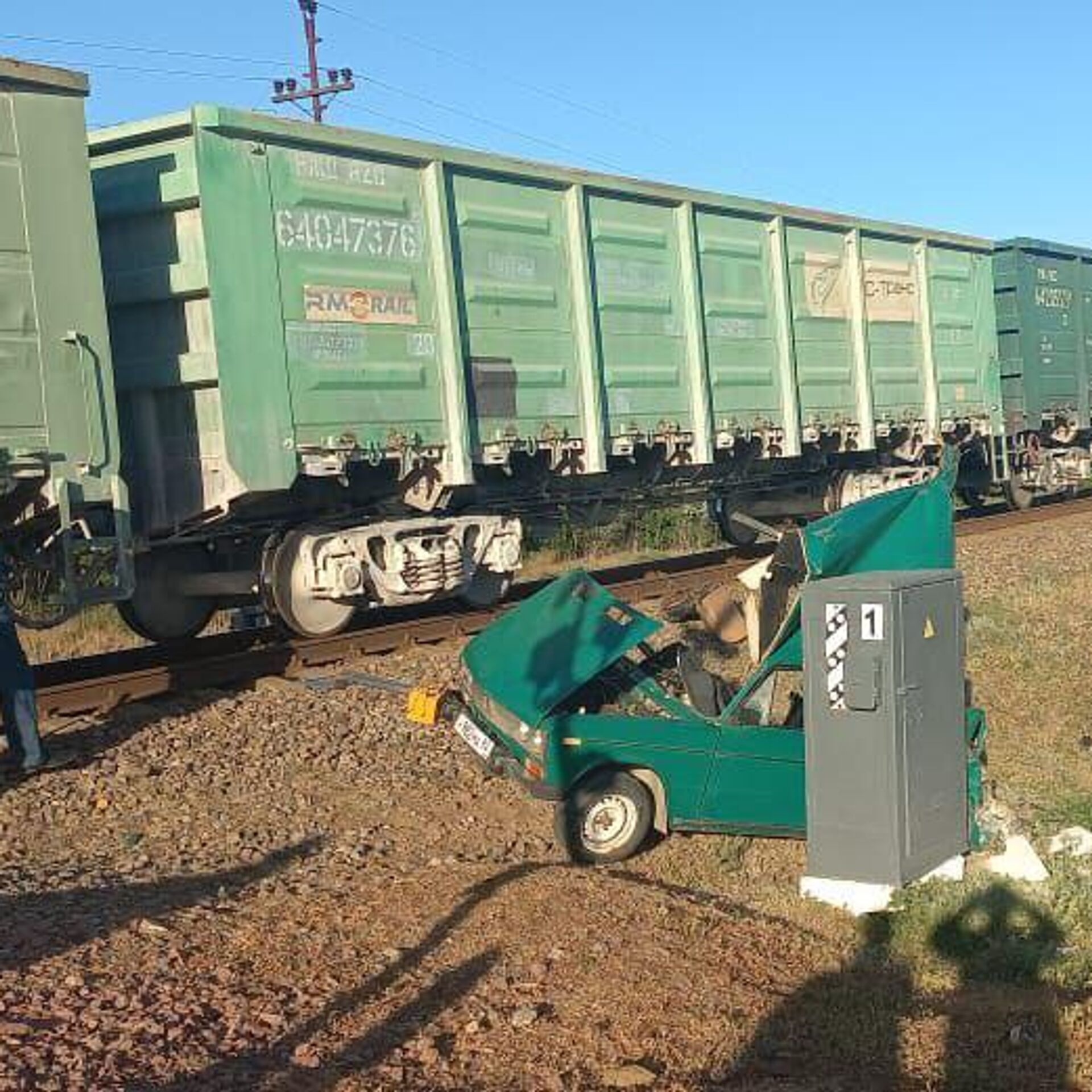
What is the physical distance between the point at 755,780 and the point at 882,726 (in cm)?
98

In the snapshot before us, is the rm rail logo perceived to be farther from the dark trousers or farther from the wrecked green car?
the wrecked green car

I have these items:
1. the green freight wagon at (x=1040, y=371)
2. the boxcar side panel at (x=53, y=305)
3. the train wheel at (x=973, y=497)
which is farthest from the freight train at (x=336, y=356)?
the green freight wagon at (x=1040, y=371)


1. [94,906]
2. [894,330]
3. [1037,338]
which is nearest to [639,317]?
[894,330]

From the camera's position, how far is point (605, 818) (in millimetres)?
6477

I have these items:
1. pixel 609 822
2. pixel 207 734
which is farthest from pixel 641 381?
pixel 609 822

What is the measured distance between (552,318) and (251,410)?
3.20 metres

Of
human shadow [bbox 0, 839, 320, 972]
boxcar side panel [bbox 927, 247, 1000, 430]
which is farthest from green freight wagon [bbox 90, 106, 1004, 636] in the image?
human shadow [bbox 0, 839, 320, 972]

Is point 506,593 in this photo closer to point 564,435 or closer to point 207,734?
point 564,435

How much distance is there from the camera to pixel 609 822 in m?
6.50

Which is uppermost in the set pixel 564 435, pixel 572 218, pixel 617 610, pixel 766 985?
pixel 572 218

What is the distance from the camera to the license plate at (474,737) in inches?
263

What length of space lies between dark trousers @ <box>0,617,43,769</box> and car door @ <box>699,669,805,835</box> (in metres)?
3.44

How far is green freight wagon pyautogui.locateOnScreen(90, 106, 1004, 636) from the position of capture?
9523 millimetres

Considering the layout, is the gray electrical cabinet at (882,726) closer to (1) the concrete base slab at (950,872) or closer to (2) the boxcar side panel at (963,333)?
(1) the concrete base slab at (950,872)
